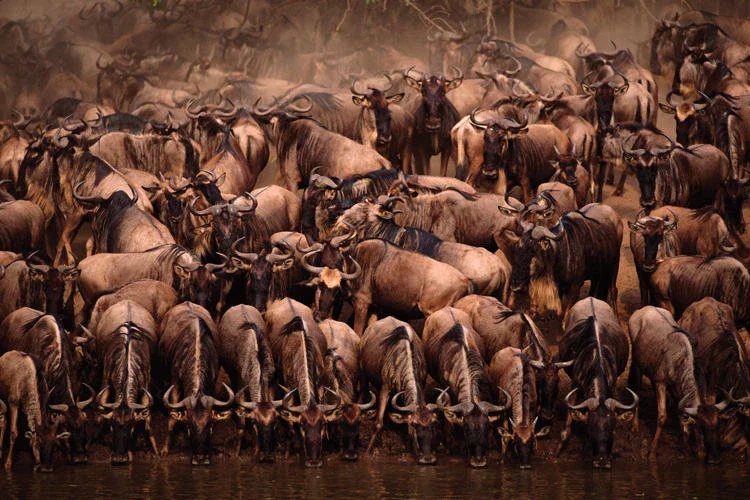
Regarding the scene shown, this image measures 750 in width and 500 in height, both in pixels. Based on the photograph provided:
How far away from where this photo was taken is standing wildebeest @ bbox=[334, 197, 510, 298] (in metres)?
16.9

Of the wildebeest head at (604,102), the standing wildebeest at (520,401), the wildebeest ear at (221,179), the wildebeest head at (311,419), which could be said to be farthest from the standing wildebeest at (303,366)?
the wildebeest head at (604,102)

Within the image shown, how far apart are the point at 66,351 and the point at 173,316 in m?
1.27

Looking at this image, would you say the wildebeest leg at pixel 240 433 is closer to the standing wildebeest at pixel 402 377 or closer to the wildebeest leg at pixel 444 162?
the standing wildebeest at pixel 402 377

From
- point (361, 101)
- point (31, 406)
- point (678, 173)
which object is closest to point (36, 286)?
point (31, 406)

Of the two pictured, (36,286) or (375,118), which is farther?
(375,118)

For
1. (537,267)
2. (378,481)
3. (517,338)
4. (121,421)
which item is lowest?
(378,481)

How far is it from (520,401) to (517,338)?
1.14m

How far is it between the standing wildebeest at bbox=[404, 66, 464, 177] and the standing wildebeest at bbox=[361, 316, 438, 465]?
662cm

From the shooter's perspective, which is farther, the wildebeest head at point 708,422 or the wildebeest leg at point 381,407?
the wildebeest leg at point 381,407

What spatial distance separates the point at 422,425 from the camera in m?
14.5

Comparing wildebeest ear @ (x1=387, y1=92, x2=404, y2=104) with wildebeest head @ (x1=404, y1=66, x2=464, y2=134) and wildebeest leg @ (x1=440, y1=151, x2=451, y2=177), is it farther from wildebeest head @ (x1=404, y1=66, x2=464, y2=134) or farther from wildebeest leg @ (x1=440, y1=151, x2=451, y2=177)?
wildebeest leg @ (x1=440, y1=151, x2=451, y2=177)

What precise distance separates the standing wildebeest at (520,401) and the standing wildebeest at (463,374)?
0.15 metres

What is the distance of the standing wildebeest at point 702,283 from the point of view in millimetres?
16641

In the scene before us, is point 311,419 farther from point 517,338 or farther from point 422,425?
A: point 517,338
